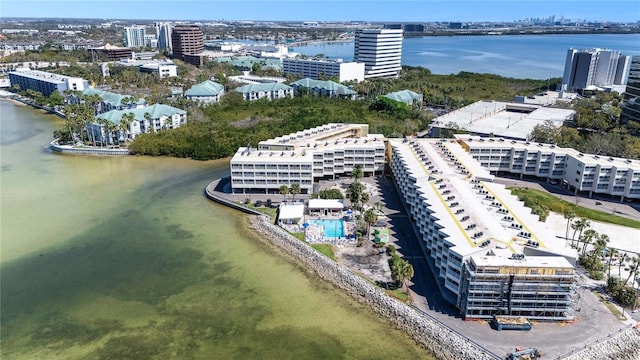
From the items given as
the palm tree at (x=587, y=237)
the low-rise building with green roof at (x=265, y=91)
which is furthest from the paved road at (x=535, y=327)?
the low-rise building with green roof at (x=265, y=91)

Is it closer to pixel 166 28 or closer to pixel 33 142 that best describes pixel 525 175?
pixel 33 142

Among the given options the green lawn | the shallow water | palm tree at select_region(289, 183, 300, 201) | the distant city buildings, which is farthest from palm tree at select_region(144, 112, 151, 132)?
the distant city buildings

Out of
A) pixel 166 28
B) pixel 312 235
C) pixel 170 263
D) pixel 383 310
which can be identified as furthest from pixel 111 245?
pixel 166 28

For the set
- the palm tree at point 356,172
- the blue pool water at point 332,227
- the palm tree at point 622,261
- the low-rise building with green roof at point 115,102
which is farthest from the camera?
the low-rise building with green roof at point 115,102

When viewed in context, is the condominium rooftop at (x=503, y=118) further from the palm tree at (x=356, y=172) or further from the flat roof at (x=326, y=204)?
the flat roof at (x=326, y=204)

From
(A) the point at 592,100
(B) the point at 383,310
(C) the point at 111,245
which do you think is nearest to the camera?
(B) the point at 383,310

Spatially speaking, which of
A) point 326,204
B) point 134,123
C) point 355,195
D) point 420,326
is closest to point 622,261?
point 420,326
